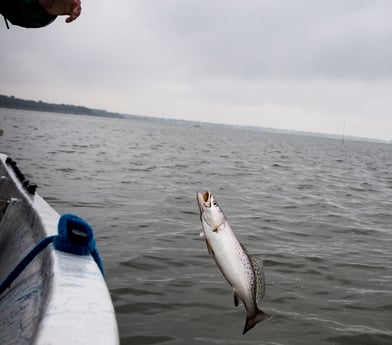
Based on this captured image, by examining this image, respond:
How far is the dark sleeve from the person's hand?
54 mm

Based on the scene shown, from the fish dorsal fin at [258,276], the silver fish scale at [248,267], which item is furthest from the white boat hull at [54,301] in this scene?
the fish dorsal fin at [258,276]

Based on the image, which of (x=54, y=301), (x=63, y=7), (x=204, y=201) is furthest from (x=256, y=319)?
(x=63, y=7)

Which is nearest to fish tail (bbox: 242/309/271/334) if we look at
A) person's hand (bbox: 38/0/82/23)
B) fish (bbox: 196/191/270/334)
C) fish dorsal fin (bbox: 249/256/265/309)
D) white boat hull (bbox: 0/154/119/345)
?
fish (bbox: 196/191/270/334)

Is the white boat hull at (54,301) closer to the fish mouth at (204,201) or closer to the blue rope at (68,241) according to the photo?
the blue rope at (68,241)

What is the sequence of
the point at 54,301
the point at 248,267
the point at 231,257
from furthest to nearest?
the point at 248,267, the point at 231,257, the point at 54,301

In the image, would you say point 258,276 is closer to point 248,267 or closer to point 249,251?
point 248,267

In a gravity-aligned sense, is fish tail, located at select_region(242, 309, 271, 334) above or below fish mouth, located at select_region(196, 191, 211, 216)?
below

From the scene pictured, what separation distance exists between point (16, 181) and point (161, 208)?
5195 mm

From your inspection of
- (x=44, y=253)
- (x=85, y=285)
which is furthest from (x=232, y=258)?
(x=44, y=253)

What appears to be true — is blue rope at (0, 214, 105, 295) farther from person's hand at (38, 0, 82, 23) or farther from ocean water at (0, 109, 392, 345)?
ocean water at (0, 109, 392, 345)

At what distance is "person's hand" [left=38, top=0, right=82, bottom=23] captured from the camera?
2650 millimetres

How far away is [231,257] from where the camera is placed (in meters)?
2.47

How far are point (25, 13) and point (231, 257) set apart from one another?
2264 millimetres

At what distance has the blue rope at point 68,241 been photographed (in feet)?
8.98
